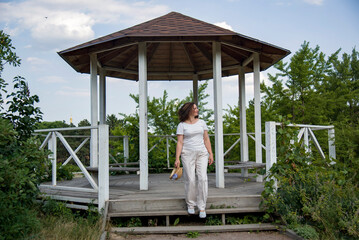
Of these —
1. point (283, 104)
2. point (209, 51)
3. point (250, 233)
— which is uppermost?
point (209, 51)

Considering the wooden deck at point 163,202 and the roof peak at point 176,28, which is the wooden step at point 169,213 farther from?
the roof peak at point 176,28

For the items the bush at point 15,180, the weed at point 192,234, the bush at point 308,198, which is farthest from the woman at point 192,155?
the bush at point 15,180

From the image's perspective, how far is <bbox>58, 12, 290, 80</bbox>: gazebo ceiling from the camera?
6.51 m

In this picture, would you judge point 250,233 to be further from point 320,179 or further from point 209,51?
point 209,51

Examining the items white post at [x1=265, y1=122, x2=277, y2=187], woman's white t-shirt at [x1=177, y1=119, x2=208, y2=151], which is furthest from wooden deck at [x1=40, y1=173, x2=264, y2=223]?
woman's white t-shirt at [x1=177, y1=119, x2=208, y2=151]

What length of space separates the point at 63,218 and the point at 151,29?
12.5 ft

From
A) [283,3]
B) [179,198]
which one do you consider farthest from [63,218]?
[283,3]

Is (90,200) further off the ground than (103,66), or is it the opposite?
(103,66)

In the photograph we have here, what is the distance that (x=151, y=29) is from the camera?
21.6ft

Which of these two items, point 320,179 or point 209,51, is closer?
point 320,179

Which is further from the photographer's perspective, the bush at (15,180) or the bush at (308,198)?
the bush at (308,198)

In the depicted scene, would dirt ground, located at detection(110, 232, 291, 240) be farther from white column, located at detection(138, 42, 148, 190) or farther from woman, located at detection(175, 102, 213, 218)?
white column, located at detection(138, 42, 148, 190)

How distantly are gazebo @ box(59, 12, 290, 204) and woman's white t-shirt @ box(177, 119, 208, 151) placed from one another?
5.02ft

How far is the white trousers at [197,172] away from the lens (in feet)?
16.7
